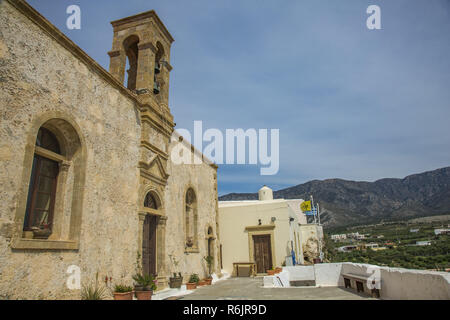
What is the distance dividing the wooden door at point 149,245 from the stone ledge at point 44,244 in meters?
3.26

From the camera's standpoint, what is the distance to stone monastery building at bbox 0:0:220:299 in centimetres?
502

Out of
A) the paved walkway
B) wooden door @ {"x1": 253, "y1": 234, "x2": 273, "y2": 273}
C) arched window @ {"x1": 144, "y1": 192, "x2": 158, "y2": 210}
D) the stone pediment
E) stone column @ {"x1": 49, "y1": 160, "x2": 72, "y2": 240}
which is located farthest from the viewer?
wooden door @ {"x1": 253, "y1": 234, "x2": 273, "y2": 273}

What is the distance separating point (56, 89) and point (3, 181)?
7.22ft

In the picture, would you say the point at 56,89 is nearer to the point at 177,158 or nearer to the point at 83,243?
the point at 83,243

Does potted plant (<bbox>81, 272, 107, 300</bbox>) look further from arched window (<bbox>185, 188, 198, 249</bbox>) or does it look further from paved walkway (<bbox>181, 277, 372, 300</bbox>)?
arched window (<bbox>185, 188, 198, 249</bbox>)

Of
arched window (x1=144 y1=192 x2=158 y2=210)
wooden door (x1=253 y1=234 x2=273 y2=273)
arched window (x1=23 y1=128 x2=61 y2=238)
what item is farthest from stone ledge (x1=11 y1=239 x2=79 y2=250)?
wooden door (x1=253 y1=234 x2=273 y2=273)

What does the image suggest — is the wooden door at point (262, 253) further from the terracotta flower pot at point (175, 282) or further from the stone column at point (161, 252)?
the stone column at point (161, 252)

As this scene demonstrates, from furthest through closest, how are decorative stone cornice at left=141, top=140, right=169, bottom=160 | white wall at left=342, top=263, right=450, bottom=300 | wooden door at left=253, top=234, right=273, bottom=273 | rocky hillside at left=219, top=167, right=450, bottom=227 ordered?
rocky hillside at left=219, top=167, right=450, bottom=227 < wooden door at left=253, top=234, right=273, bottom=273 < decorative stone cornice at left=141, top=140, right=169, bottom=160 < white wall at left=342, top=263, right=450, bottom=300

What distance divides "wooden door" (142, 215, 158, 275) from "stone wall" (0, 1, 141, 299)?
114 centimetres

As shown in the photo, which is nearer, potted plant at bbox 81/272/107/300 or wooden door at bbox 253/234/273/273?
potted plant at bbox 81/272/107/300

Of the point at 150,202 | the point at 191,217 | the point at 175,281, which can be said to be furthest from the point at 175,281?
the point at 191,217

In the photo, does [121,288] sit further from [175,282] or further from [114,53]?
[114,53]

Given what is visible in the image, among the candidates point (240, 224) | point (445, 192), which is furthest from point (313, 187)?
point (240, 224)

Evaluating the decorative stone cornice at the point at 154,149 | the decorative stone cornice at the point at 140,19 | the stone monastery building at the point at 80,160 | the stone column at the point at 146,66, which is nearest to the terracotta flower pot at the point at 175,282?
the stone monastery building at the point at 80,160
